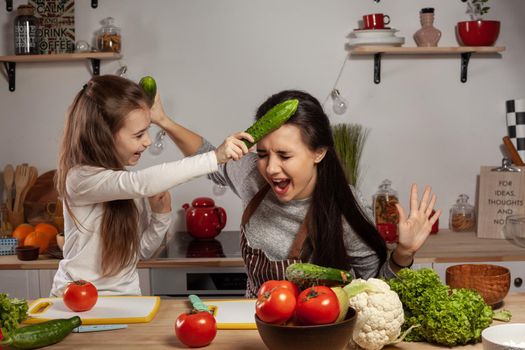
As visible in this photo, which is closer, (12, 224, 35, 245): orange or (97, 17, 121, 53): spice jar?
(12, 224, 35, 245): orange

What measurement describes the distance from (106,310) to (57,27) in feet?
6.93

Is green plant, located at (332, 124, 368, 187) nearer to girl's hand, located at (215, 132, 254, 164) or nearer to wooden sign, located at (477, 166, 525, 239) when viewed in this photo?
wooden sign, located at (477, 166, 525, 239)

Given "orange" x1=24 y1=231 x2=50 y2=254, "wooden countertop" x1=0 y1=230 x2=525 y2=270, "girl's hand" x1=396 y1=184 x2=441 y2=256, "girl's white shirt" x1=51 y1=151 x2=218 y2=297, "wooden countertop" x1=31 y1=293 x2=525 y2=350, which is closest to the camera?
"wooden countertop" x1=31 y1=293 x2=525 y2=350

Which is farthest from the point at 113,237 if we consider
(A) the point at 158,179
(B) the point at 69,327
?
(B) the point at 69,327

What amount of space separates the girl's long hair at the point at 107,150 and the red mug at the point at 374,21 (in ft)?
4.75

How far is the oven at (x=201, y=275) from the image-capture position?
3.14m

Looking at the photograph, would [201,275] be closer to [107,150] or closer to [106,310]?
[107,150]

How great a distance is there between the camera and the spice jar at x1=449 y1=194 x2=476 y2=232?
368 cm

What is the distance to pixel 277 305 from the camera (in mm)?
1459

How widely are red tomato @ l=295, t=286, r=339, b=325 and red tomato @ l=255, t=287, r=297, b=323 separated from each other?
18 mm

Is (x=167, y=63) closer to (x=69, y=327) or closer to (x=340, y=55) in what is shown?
(x=340, y=55)

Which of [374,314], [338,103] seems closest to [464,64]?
[338,103]

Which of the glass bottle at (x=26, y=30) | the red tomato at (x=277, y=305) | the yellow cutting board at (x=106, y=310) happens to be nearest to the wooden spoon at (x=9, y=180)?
the glass bottle at (x=26, y=30)

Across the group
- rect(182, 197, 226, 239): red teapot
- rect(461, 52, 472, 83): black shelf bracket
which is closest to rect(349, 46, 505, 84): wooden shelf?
rect(461, 52, 472, 83): black shelf bracket
